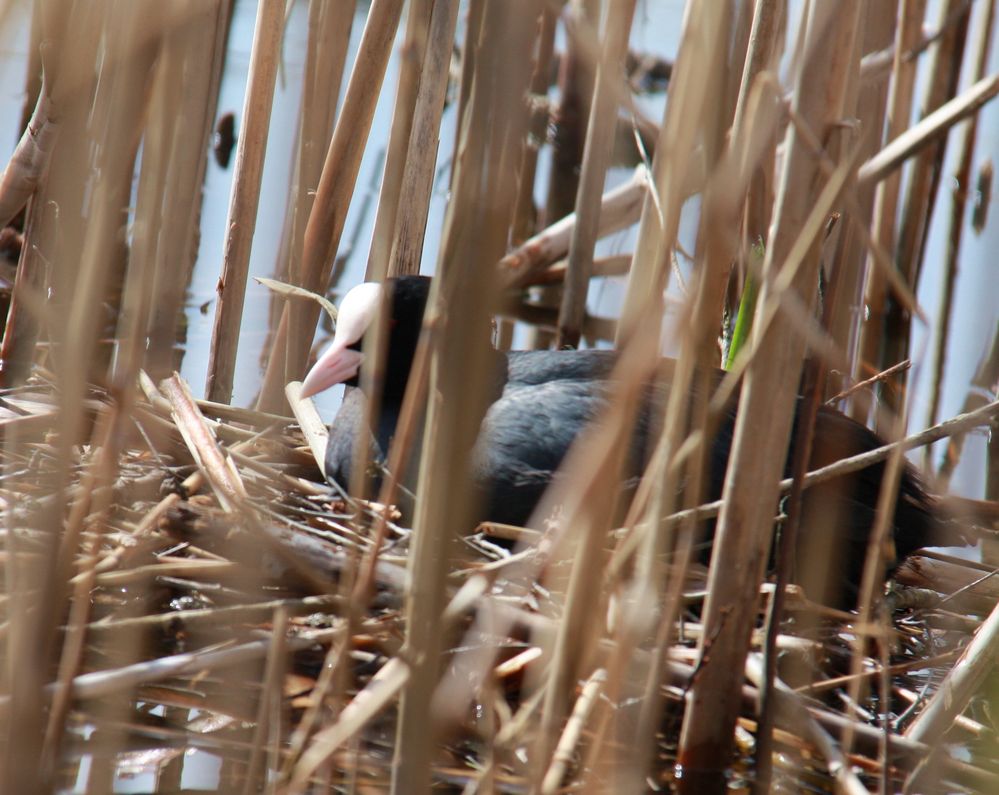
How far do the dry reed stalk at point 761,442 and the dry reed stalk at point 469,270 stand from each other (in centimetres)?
47

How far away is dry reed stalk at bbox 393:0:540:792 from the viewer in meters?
0.95

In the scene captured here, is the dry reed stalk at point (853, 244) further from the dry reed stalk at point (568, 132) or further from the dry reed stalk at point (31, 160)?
the dry reed stalk at point (568, 132)

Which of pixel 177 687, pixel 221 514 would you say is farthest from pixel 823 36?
pixel 177 687

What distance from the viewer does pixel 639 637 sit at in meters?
1.31

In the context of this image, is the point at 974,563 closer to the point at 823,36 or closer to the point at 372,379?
the point at 823,36

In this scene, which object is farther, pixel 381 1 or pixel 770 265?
pixel 381 1

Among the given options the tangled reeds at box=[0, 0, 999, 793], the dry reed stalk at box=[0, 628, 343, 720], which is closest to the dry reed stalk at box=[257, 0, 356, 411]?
the tangled reeds at box=[0, 0, 999, 793]

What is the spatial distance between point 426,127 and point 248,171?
402mm

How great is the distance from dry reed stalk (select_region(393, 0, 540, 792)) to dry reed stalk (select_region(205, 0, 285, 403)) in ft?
5.53

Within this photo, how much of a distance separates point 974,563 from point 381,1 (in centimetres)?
168

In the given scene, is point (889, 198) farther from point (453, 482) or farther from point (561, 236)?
point (453, 482)

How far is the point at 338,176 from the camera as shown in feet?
8.70

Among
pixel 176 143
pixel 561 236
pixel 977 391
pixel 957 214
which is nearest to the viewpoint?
pixel 176 143

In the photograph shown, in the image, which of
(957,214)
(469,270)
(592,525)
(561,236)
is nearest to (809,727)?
(592,525)
